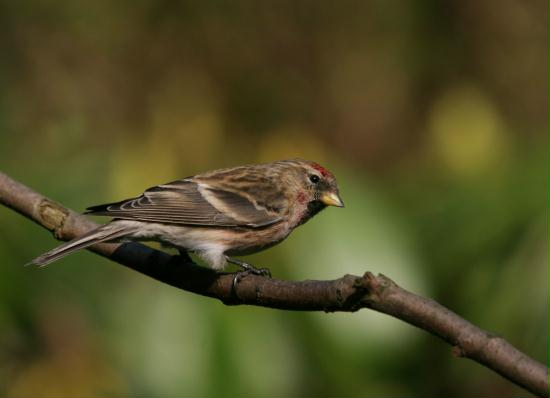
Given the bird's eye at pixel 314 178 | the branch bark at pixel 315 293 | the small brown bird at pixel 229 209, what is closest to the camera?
the branch bark at pixel 315 293

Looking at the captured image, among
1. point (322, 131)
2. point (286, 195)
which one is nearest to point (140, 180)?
point (286, 195)

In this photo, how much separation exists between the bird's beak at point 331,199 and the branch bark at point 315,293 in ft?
3.19

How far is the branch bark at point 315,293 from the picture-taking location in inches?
101

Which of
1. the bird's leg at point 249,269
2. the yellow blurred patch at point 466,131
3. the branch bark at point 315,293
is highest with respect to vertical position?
the yellow blurred patch at point 466,131

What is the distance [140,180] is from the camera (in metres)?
6.17

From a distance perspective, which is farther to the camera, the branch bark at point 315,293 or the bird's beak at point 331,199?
the bird's beak at point 331,199

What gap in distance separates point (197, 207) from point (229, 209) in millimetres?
205

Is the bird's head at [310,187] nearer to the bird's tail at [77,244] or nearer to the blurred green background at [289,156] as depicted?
the blurred green background at [289,156]

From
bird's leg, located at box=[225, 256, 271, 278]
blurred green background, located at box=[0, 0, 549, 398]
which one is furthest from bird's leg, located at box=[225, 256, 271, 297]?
blurred green background, located at box=[0, 0, 549, 398]

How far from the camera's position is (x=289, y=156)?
6.87 metres

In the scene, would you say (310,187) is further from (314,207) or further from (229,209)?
(229,209)

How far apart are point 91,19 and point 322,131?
2423 millimetres

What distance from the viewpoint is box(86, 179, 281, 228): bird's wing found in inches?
200

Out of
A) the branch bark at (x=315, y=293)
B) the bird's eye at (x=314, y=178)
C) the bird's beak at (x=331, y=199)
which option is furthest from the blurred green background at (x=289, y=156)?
the bird's eye at (x=314, y=178)
